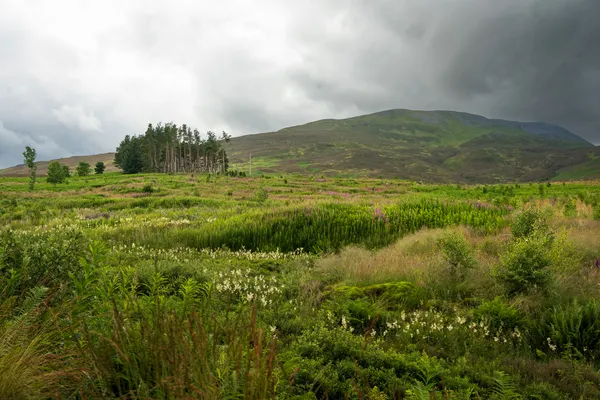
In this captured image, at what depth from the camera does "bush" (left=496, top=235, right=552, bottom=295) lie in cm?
576

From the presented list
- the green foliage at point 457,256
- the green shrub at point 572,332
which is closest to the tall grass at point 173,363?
the green shrub at point 572,332

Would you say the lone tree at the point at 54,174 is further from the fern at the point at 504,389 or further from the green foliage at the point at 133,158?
the fern at the point at 504,389

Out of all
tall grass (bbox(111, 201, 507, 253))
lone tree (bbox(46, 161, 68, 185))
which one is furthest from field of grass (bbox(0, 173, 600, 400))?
lone tree (bbox(46, 161, 68, 185))

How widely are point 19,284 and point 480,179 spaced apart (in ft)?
710

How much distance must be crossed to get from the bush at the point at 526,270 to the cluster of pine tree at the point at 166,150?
3930 inches

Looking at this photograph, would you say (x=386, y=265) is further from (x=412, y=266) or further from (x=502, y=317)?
(x=502, y=317)

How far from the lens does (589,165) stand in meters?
193

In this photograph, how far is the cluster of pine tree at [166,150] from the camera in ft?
329

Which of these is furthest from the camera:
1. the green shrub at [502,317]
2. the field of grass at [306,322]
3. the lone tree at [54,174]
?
the lone tree at [54,174]

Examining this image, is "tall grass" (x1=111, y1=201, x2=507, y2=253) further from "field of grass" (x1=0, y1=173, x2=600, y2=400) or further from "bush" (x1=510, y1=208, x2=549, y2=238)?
"bush" (x1=510, y1=208, x2=549, y2=238)

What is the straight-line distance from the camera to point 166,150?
10112 centimetres

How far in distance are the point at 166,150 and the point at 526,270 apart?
107m

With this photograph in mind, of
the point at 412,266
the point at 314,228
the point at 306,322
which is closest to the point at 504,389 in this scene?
the point at 306,322

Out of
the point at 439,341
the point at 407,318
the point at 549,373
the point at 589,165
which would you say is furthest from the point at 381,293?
the point at 589,165
